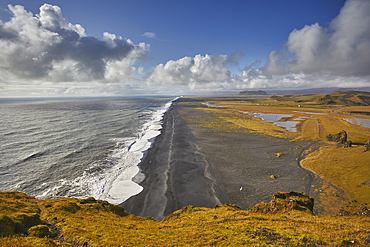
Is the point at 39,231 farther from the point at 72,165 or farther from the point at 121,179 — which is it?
the point at 72,165

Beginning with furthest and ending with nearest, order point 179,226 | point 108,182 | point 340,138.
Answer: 1. point 340,138
2. point 108,182
3. point 179,226

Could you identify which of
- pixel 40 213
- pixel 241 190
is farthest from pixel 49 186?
pixel 241 190

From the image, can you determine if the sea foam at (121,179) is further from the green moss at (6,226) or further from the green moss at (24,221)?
the green moss at (6,226)

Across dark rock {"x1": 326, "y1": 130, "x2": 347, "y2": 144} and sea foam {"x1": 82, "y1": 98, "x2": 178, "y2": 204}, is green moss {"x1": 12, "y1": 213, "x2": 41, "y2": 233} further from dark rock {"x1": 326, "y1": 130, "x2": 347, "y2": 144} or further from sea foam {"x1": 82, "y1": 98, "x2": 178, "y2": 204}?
dark rock {"x1": 326, "y1": 130, "x2": 347, "y2": 144}

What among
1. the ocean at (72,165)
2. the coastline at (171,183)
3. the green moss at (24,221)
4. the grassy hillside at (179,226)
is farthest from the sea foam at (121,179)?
the green moss at (24,221)

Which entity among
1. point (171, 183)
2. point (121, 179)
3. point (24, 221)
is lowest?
point (171, 183)

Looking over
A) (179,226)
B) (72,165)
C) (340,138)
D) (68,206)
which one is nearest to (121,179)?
(68,206)

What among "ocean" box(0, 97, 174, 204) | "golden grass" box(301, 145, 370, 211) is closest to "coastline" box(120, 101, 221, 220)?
"ocean" box(0, 97, 174, 204)

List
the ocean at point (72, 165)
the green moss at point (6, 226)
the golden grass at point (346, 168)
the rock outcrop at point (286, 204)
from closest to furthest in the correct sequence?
the green moss at point (6, 226), the rock outcrop at point (286, 204), the golden grass at point (346, 168), the ocean at point (72, 165)
